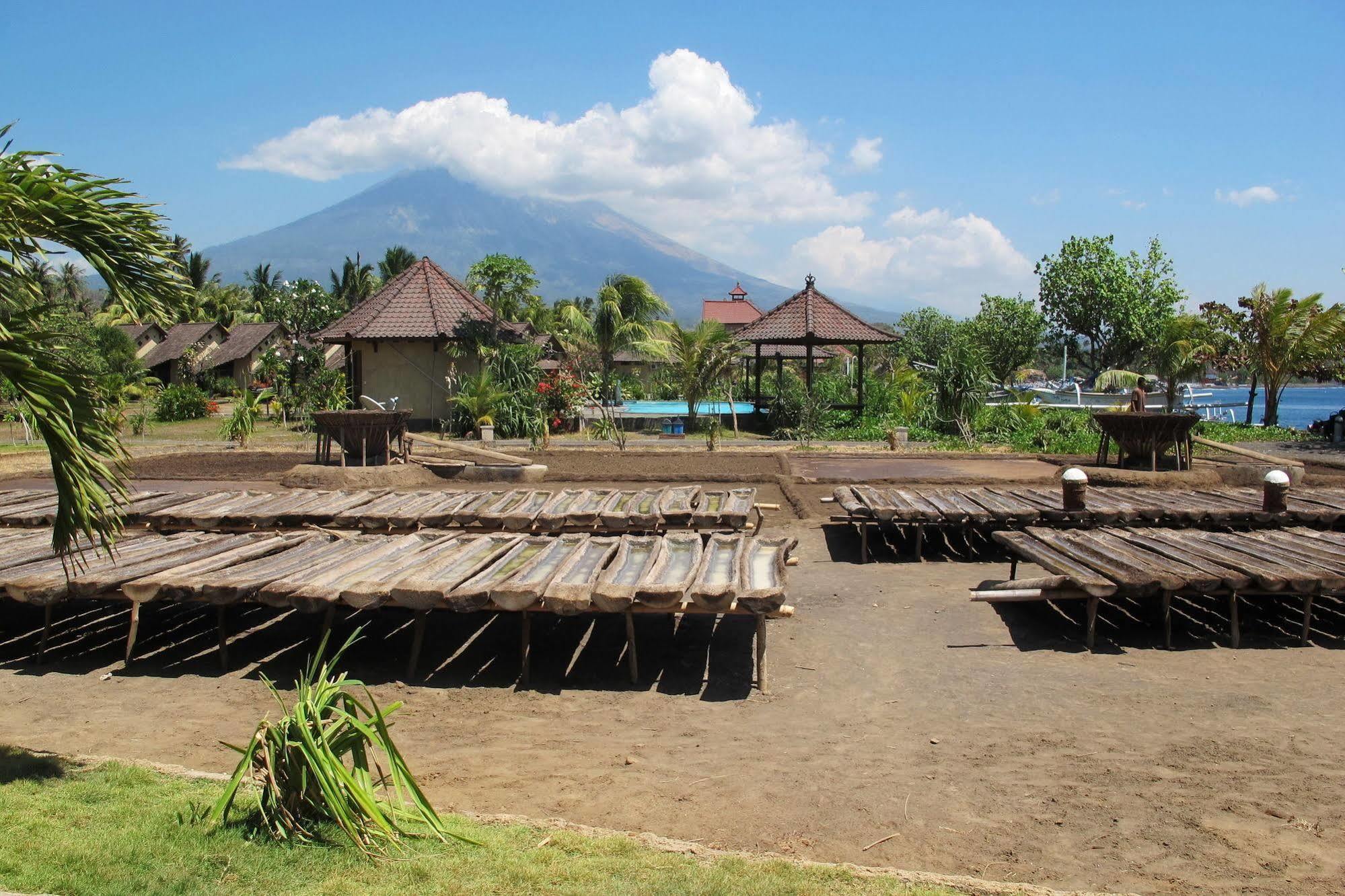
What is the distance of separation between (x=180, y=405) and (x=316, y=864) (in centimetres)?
3205

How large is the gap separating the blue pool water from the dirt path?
18.8m

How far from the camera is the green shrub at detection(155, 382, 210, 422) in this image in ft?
105

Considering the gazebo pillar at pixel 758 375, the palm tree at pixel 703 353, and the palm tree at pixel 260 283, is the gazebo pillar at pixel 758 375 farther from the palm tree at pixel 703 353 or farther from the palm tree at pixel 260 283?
the palm tree at pixel 260 283

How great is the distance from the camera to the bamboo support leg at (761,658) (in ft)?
23.5

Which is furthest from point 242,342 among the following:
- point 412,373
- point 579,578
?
point 579,578

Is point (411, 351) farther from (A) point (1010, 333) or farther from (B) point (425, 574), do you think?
(A) point (1010, 333)

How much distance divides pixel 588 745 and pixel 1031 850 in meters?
2.63

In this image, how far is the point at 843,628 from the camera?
29.0ft

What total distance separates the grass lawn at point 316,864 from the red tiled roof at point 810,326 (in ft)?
70.7

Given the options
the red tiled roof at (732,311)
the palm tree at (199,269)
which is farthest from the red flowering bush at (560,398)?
the palm tree at (199,269)

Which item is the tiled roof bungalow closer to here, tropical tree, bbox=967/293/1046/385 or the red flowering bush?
the red flowering bush

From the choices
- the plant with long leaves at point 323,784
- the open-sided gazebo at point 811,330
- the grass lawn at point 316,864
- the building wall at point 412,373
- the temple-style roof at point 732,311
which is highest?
the temple-style roof at point 732,311

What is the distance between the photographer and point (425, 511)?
11672mm

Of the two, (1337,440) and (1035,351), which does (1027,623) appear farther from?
(1035,351)
